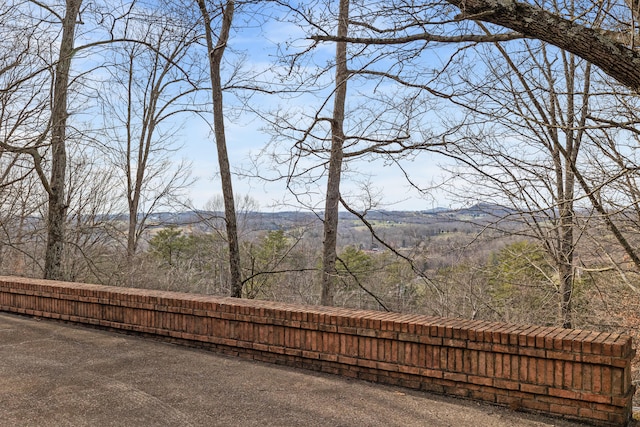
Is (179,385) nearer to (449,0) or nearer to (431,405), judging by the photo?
(431,405)

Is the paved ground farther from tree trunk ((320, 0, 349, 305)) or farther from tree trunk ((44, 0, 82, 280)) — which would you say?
tree trunk ((44, 0, 82, 280))

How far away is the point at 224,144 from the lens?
1116 cm

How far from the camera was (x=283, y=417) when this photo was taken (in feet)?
12.8

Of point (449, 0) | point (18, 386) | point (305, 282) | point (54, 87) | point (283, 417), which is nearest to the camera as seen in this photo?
point (283, 417)

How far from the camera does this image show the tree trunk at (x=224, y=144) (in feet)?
35.8

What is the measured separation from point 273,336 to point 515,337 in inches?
87.3

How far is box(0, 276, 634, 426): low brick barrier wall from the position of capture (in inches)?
152

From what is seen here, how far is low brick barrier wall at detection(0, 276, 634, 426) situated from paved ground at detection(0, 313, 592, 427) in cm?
14

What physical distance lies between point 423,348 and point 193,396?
1845 mm

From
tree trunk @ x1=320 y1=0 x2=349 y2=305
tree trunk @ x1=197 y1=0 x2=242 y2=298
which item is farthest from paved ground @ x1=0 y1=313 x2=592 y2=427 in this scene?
tree trunk @ x1=320 y1=0 x2=349 y2=305

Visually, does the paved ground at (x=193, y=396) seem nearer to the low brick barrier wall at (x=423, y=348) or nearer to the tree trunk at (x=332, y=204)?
the low brick barrier wall at (x=423, y=348)

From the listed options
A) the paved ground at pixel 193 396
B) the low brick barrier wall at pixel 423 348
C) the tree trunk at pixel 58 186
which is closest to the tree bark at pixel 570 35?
the low brick barrier wall at pixel 423 348

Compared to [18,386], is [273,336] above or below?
above

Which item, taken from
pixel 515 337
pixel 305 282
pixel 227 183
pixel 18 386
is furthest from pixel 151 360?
pixel 305 282
